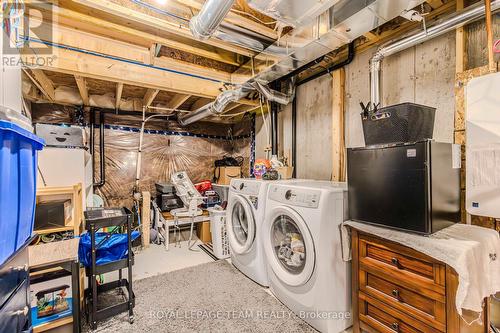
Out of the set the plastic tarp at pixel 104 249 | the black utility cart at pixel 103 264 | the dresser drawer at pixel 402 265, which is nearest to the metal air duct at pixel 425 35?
the dresser drawer at pixel 402 265

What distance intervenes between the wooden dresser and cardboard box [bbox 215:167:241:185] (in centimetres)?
271

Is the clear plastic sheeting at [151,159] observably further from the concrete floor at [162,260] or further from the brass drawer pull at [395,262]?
the brass drawer pull at [395,262]

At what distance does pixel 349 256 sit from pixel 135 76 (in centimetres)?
263

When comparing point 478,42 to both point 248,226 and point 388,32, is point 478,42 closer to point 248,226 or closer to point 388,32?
point 388,32

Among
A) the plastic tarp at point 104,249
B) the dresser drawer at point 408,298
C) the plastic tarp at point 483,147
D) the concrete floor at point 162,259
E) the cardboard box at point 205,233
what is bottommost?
the concrete floor at point 162,259

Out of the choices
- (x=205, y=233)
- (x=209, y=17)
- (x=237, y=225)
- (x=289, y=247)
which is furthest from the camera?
(x=205, y=233)

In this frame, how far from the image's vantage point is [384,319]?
1486 millimetres

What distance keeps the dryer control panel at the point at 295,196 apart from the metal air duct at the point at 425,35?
0.81m

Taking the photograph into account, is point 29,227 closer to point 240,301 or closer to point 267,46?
point 240,301

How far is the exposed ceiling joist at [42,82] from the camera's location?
235 centimetres

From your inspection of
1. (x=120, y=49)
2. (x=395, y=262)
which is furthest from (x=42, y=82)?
(x=395, y=262)

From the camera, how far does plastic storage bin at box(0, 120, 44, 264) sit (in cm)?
75

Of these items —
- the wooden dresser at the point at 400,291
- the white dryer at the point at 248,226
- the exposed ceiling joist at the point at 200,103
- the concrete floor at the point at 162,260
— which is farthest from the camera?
the exposed ceiling joist at the point at 200,103

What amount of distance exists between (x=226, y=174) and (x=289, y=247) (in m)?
2.25
